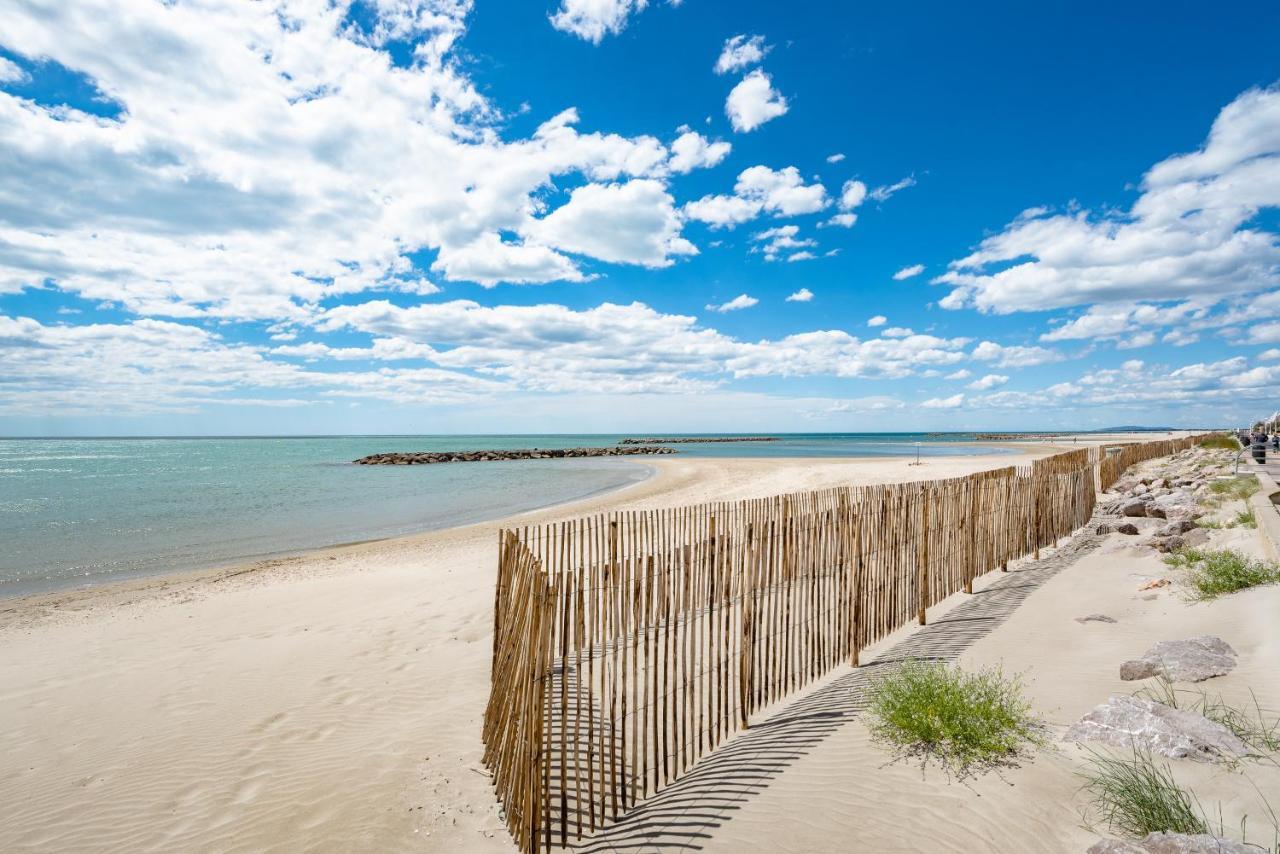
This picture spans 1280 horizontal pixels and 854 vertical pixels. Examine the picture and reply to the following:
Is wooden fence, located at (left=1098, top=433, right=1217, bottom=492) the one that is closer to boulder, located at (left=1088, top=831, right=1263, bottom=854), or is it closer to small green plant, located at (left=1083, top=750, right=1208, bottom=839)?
small green plant, located at (left=1083, top=750, right=1208, bottom=839)

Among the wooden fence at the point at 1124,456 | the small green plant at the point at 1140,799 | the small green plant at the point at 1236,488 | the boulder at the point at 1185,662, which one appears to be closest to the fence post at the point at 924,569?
the boulder at the point at 1185,662

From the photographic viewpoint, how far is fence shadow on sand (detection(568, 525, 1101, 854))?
3.40 m

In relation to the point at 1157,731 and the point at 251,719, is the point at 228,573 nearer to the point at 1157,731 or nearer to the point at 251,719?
the point at 251,719

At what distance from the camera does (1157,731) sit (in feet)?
11.5

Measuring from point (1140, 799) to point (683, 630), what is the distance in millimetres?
2606

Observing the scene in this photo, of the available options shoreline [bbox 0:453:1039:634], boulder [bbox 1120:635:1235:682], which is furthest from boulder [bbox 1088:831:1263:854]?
shoreline [bbox 0:453:1039:634]

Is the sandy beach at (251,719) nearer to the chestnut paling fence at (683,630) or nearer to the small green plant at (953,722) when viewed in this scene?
the chestnut paling fence at (683,630)

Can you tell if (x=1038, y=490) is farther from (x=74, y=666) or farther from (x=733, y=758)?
(x=74, y=666)

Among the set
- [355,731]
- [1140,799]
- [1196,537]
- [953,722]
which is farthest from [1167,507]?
[355,731]

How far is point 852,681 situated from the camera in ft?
17.7

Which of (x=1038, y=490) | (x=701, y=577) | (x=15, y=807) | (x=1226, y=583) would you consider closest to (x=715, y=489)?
(x=1038, y=490)

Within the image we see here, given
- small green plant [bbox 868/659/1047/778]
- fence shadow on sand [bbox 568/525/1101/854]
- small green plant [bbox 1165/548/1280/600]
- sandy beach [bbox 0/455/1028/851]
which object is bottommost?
sandy beach [bbox 0/455/1028/851]

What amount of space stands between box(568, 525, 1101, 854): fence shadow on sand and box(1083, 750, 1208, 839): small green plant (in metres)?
1.58

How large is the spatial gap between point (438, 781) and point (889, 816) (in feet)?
9.75
